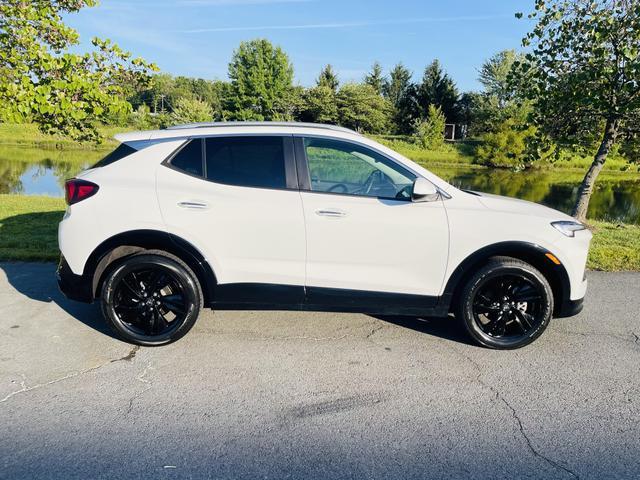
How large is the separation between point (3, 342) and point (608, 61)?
9.91m

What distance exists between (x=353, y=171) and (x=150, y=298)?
2.00m

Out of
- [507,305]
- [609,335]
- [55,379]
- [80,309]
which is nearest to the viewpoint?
[55,379]

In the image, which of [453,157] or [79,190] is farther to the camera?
[453,157]

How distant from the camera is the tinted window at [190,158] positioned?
388 centimetres

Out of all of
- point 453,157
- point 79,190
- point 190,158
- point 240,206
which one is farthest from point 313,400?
point 453,157

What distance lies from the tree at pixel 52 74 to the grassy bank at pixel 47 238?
172cm

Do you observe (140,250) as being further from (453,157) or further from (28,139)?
(28,139)

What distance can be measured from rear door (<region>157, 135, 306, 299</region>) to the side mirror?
917mm

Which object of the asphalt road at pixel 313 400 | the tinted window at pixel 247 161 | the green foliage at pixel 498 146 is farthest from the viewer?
the green foliage at pixel 498 146

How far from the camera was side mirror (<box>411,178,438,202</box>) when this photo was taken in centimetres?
365

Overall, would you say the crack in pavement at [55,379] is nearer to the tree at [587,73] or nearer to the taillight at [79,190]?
the taillight at [79,190]

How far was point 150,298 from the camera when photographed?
392 centimetres

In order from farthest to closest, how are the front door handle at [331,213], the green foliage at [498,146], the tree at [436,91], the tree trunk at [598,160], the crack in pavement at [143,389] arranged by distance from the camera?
the tree at [436,91], the green foliage at [498,146], the tree trunk at [598,160], the front door handle at [331,213], the crack in pavement at [143,389]

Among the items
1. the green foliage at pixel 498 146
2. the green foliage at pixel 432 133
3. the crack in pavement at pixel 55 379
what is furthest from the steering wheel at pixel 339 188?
the green foliage at pixel 432 133
